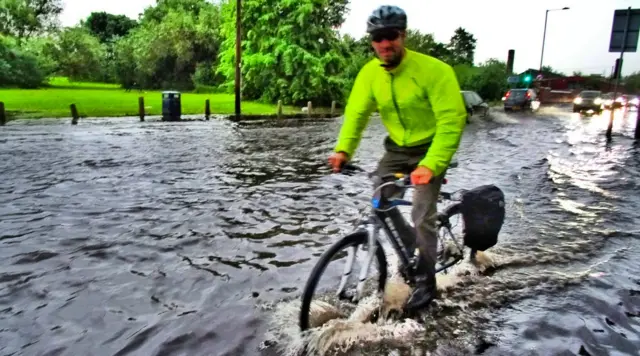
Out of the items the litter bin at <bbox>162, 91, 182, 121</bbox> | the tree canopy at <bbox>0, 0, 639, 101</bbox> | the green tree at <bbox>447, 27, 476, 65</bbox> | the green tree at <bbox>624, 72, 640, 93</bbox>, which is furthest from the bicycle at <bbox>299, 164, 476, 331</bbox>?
the green tree at <bbox>624, 72, 640, 93</bbox>

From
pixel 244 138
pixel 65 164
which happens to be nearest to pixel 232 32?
pixel 244 138

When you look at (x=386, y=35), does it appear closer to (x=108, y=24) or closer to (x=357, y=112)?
(x=357, y=112)

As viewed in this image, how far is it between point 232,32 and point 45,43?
2654 centimetres

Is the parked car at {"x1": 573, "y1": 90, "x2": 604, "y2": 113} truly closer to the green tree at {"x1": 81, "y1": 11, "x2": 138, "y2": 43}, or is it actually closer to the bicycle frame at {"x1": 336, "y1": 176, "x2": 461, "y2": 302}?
the bicycle frame at {"x1": 336, "y1": 176, "x2": 461, "y2": 302}

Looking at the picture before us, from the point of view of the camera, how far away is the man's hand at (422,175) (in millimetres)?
3326

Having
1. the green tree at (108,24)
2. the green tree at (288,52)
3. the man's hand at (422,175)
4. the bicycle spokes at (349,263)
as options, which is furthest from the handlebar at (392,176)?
the green tree at (108,24)

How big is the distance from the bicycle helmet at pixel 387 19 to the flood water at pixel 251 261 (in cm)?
220

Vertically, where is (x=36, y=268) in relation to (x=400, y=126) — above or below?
below

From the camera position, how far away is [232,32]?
39.3m

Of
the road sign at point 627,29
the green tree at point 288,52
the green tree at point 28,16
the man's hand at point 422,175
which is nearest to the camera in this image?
the man's hand at point 422,175

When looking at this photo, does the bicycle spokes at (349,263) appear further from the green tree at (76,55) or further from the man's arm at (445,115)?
the green tree at (76,55)

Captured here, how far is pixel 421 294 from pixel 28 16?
63073 millimetres

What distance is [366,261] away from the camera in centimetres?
366

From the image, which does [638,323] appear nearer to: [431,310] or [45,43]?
[431,310]
